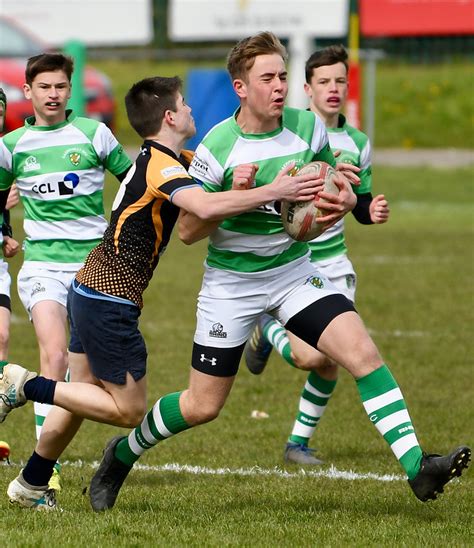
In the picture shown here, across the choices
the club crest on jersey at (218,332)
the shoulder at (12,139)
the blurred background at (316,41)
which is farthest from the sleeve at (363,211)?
the blurred background at (316,41)

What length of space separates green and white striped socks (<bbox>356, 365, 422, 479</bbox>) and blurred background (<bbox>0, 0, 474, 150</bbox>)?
2148 cm

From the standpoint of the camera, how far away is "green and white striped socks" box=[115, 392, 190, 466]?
6.39 meters

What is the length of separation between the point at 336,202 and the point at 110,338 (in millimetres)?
1219

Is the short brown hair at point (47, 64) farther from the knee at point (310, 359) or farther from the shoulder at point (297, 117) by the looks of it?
the knee at point (310, 359)

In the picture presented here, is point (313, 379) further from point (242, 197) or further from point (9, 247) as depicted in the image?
point (242, 197)

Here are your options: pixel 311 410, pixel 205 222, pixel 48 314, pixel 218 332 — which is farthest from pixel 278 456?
pixel 205 222

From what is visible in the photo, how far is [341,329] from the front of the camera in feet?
20.2

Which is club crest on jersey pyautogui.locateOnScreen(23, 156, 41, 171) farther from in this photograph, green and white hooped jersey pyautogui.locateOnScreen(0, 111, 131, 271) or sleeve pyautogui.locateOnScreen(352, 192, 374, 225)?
sleeve pyautogui.locateOnScreen(352, 192, 374, 225)

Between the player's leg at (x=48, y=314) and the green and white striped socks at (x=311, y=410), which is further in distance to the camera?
the green and white striped socks at (x=311, y=410)

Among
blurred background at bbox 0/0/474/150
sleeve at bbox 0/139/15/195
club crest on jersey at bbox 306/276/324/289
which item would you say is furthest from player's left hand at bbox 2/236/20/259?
blurred background at bbox 0/0/474/150

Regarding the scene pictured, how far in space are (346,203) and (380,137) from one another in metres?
25.1

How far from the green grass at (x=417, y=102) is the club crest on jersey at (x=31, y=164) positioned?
74.8 feet

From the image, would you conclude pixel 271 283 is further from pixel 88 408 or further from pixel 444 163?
pixel 444 163

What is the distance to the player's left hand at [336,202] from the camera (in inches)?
243
